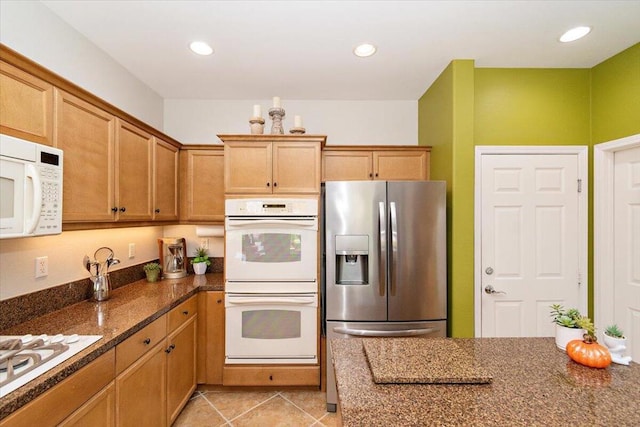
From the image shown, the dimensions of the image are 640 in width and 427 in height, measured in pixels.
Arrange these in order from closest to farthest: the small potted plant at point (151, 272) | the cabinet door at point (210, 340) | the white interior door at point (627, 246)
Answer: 1. the white interior door at point (627, 246)
2. the cabinet door at point (210, 340)
3. the small potted plant at point (151, 272)

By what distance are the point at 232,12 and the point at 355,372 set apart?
2.01 m

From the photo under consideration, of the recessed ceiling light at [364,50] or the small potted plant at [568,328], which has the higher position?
the recessed ceiling light at [364,50]

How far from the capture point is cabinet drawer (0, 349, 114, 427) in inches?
38.6

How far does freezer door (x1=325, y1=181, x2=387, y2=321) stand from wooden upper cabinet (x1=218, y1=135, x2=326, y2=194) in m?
0.33

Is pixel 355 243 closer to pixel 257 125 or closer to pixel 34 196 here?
pixel 257 125

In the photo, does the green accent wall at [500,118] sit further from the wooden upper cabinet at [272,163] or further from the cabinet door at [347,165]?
the wooden upper cabinet at [272,163]

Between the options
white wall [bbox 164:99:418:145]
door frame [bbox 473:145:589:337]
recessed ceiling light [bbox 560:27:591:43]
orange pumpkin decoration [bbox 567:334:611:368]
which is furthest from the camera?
white wall [bbox 164:99:418:145]

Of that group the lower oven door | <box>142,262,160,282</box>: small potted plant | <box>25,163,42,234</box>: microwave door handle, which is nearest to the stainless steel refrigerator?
the lower oven door

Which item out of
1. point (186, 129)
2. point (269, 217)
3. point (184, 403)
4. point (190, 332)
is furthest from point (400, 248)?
point (186, 129)

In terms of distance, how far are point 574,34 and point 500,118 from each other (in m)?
0.65

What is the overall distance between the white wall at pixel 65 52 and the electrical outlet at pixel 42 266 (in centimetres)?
111

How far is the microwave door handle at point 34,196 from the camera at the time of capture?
1230 millimetres

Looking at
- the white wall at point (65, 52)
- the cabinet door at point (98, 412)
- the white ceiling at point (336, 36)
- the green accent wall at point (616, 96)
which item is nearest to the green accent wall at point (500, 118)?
the green accent wall at point (616, 96)

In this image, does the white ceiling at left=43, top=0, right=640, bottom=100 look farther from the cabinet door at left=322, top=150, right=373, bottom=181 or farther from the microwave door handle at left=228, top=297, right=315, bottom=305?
the microwave door handle at left=228, top=297, right=315, bottom=305
